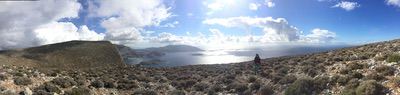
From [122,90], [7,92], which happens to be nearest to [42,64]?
[122,90]

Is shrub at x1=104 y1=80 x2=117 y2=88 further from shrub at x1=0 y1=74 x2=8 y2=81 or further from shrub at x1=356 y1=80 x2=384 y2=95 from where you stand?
shrub at x1=356 y1=80 x2=384 y2=95

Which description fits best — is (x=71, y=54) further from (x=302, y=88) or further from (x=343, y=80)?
(x=343, y=80)

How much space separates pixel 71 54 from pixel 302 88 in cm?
8761

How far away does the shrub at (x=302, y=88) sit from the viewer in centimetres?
2398

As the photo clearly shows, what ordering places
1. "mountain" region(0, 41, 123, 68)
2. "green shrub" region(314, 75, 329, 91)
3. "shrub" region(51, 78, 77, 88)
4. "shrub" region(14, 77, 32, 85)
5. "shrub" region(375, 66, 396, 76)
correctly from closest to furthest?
"shrub" region(375, 66, 396, 76)
"green shrub" region(314, 75, 329, 91)
"shrub" region(14, 77, 32, 85)
"shrub" region(51, 78, 77, 88)
"mountain" region(0, 41, 123, 68)

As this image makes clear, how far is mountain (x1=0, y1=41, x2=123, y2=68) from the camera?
93.1m

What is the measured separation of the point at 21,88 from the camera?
27.6 meters

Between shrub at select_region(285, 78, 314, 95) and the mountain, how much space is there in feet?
241

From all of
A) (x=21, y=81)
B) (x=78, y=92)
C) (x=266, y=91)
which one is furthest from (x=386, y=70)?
(x=21, y=81)

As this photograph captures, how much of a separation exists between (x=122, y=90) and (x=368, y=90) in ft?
69.9

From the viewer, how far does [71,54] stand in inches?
4018

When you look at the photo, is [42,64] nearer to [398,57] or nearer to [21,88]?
[21,88]

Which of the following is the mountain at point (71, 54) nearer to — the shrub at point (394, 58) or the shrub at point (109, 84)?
the shrub at point (109, 84)

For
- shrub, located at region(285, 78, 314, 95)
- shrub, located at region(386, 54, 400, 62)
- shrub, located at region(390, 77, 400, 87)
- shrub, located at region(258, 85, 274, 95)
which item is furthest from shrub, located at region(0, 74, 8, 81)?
shrub, located at region(386, 54, 400, 62)
